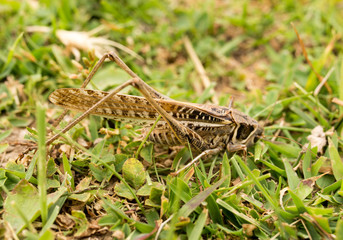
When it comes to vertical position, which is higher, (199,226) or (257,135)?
(257,135)

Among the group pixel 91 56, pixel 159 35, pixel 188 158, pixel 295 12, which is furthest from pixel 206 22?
pixel 188 158

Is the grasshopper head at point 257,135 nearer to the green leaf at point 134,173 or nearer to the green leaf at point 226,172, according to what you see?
the green leaf at point 226,172

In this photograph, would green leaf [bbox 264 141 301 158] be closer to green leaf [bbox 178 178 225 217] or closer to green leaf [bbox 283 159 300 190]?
green leaf [bbox 283 159 300 190]

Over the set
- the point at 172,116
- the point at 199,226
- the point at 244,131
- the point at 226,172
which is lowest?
the point at 199,226

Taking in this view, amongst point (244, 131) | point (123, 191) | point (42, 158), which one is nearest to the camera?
point (42, 158)

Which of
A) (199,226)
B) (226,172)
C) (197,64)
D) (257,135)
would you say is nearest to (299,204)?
(226,172)

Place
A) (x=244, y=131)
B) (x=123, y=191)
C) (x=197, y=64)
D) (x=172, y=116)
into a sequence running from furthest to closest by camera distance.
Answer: (x=197, y=64), (x=244, y=131), (x=172, y=116), (x=123, y=191)

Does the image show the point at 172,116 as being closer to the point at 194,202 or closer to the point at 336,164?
the point at 194,202

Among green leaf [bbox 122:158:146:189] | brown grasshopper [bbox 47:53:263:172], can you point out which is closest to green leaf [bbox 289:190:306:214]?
brown grasshopper [bbox 47:53:263:172]
